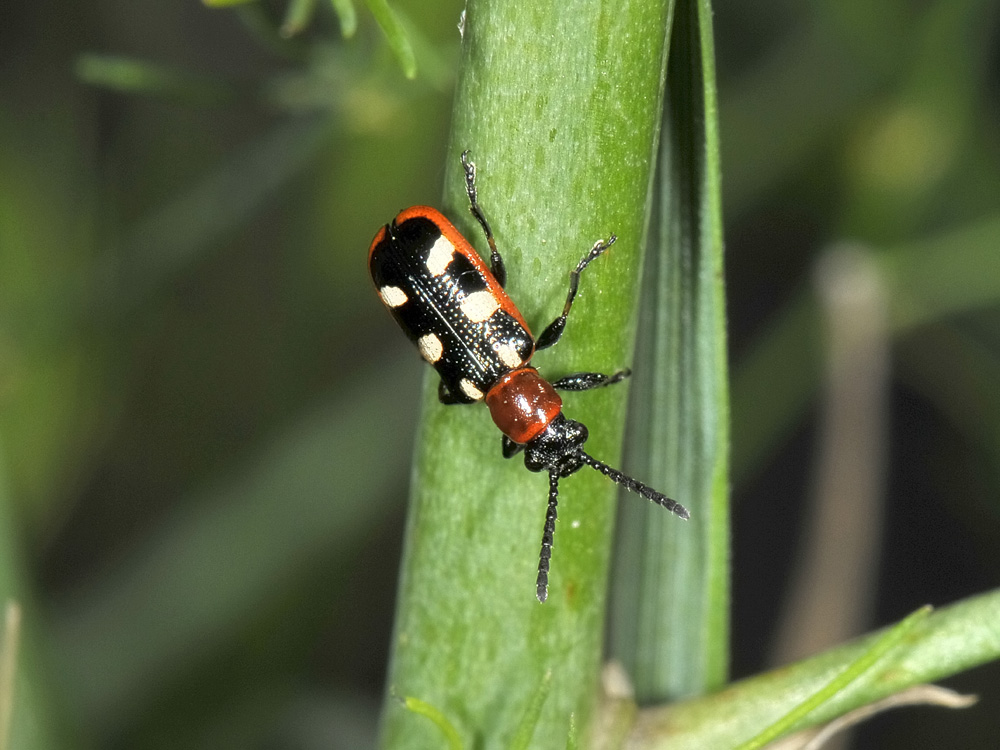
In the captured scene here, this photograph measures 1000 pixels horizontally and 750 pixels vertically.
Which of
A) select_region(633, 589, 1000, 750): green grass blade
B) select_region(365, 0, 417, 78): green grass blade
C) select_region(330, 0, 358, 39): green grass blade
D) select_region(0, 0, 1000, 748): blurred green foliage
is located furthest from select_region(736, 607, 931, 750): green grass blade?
select_region(0, 0, 1000, 748): blurred green foliage

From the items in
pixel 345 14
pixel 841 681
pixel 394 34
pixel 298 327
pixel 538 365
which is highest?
pixel 298 327

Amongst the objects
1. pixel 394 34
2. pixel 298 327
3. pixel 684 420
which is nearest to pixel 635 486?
pixel 684 420

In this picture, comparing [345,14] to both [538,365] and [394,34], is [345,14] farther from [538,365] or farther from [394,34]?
[538,365]

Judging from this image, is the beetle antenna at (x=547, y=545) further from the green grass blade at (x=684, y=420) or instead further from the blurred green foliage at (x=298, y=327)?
the blurred green foliage at (x=298, y=327)

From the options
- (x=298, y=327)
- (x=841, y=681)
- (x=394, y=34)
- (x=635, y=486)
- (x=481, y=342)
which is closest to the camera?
(x=841, y=681)

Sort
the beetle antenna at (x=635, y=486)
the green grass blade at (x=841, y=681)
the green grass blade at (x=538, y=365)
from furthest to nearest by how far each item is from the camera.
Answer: the beetle antenna at (x=635, y=486) → the green grass blade at (x=841, y=681) → the green grass blade at (x=538, y=365)

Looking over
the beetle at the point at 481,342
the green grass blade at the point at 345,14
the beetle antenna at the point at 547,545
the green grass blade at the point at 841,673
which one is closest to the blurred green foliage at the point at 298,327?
the beetle at the point at 481,342

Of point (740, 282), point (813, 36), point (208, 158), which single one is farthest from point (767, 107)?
point (208, 158)
